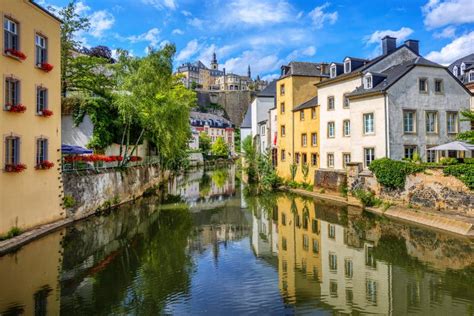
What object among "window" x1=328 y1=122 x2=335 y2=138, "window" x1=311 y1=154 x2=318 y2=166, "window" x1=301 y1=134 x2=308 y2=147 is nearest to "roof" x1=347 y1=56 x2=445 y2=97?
"window" x1=328 y1=122 x2=335 y2=138

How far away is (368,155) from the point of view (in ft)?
89.9

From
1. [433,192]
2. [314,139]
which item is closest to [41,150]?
[433,192]

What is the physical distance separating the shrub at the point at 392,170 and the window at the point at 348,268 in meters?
10.3

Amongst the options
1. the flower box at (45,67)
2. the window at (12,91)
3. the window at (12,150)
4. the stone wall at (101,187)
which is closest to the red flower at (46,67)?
the flower box at (45,67)

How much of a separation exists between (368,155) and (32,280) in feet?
73.6

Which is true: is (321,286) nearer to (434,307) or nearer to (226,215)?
(434,307)

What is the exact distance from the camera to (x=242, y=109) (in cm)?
12619

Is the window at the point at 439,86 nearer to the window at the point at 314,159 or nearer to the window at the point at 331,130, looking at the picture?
the window at the point at 331,130

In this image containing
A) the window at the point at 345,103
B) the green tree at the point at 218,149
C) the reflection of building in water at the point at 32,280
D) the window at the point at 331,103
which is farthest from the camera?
the green tree at the point at 218,149

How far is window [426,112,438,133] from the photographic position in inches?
1056

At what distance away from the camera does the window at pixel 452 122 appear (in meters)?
27.3

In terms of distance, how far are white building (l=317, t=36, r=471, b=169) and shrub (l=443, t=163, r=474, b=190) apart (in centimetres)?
581

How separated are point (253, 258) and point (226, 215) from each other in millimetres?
9774

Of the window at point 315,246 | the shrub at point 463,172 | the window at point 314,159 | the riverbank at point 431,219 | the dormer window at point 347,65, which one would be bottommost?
the window at point 315,246
